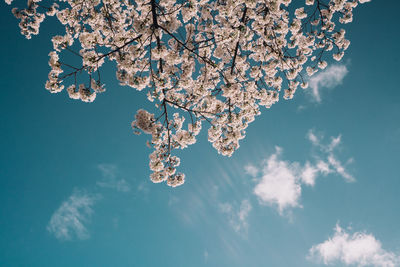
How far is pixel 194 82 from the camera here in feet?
21.6

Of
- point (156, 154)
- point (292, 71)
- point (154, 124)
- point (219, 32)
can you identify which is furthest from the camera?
point (292, 71)

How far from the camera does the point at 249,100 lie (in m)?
6.61

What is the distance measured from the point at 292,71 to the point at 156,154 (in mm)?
5602

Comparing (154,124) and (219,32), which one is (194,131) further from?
(219,32)

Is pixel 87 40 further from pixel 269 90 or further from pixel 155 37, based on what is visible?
pixel 269 90

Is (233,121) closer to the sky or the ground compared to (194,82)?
closer to the ground

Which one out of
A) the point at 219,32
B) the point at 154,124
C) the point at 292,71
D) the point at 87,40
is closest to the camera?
the point at 87,40

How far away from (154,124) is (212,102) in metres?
1.88

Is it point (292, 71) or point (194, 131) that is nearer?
point (194, 131)

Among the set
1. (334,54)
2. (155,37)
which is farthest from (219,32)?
(334,54)

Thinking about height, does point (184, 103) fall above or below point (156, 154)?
above

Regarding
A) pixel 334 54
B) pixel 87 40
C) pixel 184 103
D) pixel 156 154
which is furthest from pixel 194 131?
pixel 334 54

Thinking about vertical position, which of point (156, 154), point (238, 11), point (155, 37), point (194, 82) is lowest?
point (156, 154)

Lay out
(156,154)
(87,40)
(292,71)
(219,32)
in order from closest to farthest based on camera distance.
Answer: (87,40) < (219,32) < (156,154) < (292,71)
